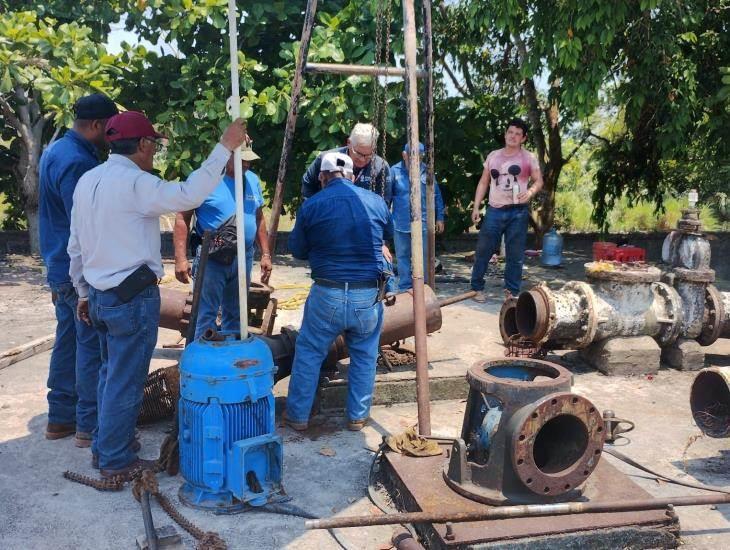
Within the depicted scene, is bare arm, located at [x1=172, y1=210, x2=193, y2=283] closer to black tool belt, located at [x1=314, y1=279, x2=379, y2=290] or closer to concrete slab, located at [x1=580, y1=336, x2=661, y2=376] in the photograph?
black tool belt, located at [x1=314, y1=279, x2=379, y2=290]

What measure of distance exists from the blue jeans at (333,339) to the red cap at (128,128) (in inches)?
59.2

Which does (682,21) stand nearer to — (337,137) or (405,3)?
(337,137)

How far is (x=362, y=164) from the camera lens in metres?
6.17

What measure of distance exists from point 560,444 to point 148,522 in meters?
2.13

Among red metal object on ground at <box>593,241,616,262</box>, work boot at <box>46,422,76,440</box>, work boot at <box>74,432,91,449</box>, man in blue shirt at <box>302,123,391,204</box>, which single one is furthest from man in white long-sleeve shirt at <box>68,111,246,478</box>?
red metal object on ground at <box>593,241,616,262</box>

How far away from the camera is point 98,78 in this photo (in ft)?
30.5

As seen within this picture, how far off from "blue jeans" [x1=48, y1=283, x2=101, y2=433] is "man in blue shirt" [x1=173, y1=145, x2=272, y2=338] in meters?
0.88

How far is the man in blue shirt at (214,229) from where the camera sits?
539 cm

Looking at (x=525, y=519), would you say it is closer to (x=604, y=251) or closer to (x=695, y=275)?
(x=695, y=275)

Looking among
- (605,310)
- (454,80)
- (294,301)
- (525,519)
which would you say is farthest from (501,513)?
(454,80)

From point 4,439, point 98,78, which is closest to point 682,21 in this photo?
point 98,78

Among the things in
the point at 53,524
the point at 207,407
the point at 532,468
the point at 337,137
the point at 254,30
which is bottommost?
the point at 53,524

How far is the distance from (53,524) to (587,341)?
14.4ft

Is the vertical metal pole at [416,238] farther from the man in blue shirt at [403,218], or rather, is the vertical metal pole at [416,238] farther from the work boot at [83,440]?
the man in blue shirt at [403,218]
